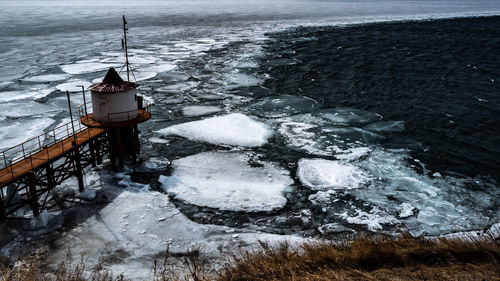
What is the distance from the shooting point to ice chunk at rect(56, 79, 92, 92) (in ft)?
87.0

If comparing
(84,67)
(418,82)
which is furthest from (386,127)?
(84,67)

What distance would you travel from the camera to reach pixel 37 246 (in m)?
10.8

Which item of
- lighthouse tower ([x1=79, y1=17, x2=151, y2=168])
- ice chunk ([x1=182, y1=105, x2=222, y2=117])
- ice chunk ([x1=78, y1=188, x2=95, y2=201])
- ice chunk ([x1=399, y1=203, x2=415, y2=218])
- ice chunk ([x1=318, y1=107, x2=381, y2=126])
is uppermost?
lighthouse tower ([x1=79, y1=17, x2=151, y2=168])

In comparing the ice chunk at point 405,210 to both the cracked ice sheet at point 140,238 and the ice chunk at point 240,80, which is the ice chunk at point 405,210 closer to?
the cracked ice sheet at point 140,238

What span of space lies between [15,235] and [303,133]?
42.0 ft

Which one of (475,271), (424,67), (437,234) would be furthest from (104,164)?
(424,67)

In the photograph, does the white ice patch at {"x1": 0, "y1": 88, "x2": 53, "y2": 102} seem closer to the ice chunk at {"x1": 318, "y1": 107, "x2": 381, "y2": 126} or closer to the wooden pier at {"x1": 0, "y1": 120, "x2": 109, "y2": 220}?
the wooden pier at {"x1": 0, "y1": 120, "x2": 109, "y2": 220}

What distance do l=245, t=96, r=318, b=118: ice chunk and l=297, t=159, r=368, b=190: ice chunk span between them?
20.8 feet

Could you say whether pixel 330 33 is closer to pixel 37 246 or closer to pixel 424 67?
pixel 424 67

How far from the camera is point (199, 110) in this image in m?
22.6

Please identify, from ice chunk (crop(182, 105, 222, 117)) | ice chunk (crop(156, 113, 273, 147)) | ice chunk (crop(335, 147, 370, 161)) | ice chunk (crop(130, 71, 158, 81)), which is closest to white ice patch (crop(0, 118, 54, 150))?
ice chunk (crop(156, 113, 273, 147))

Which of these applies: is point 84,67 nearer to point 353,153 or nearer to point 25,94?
point 25,94

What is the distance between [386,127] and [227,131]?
27.6 feet

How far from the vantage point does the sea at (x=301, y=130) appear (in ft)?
41.8
